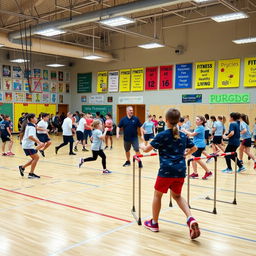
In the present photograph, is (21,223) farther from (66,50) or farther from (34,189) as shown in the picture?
(66,50)

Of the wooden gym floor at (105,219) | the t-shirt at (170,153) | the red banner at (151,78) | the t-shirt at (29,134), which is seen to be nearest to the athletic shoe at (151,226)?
the wooden gym floor at (105,219)

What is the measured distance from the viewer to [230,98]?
1827cm

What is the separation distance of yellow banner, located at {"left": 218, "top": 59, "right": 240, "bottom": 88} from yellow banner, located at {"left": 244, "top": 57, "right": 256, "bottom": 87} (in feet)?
1.47

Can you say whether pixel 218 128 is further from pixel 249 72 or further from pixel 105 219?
pixel 249 72

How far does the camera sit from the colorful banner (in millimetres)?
23469

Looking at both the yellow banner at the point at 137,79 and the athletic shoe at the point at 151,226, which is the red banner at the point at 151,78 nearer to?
the yellow banner at the point at 137,79

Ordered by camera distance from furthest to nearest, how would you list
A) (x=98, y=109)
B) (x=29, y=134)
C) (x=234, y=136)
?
(x=98, y=109), (x=234, y=136), (x=29, y=134)

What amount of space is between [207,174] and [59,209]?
4006 mm

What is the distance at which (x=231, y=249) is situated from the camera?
12.1 ft

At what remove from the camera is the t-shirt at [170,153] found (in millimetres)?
3799

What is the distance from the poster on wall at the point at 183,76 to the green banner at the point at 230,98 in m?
1.80

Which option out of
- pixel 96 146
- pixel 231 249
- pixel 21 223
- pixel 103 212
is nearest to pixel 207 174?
pixel 96 146

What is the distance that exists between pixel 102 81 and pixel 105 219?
2033 cm

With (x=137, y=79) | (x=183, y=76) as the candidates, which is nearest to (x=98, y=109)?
(x=137, y=79)
